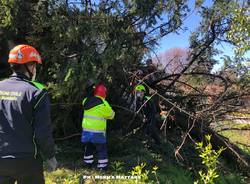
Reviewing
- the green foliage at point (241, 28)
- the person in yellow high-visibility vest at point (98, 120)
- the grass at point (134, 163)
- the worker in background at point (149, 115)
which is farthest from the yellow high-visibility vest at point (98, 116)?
the green foliage at point (241, 28)

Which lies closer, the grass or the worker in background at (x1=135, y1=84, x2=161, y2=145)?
the grass

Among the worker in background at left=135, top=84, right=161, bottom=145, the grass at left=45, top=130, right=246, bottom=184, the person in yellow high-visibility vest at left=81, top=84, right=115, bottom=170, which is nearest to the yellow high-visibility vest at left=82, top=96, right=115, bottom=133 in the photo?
the person in yellow high-visibility vest at left=81, top=84, right=115, bottom=170

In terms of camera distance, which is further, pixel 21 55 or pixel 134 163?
pixel 134 163

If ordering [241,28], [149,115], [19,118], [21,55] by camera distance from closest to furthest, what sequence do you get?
[19,118], [21,55], [241,28], [149,115]

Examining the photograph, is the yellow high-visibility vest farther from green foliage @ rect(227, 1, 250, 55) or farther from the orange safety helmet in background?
green foliage @ rect(227, 1, 250, 55)

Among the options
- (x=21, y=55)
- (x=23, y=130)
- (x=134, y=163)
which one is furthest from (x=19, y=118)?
(x=134, y=163)

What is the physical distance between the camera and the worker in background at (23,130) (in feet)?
12.4

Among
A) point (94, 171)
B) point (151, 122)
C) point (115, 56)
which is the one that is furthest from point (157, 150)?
point (115, 56)

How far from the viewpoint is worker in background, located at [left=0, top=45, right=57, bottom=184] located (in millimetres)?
3773

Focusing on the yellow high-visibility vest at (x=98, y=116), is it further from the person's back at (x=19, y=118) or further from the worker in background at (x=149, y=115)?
the person's back at (x=19, y=118)

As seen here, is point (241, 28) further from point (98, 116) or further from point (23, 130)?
point (23, 130)

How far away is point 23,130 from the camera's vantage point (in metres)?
3.83

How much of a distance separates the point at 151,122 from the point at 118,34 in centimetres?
221

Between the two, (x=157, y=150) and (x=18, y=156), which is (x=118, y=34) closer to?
(x=157, y=150)
